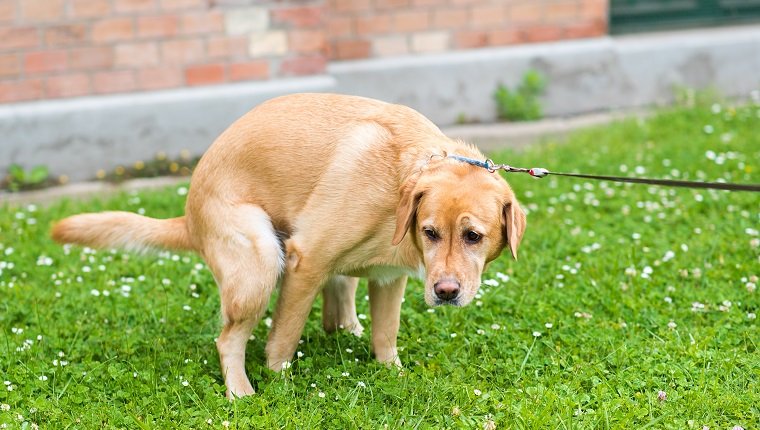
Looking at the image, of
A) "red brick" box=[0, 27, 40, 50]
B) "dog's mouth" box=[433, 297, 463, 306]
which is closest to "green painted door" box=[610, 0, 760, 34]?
"red brick" box=[0, 27, 40, 50]

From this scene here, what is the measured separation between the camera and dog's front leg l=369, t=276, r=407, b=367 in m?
4.63

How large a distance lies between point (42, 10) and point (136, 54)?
79 cm

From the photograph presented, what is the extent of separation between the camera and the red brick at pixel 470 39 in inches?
359

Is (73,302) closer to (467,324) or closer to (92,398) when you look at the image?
(92,398)

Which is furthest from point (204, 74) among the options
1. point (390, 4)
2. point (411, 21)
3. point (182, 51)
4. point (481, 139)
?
point (481, 139)

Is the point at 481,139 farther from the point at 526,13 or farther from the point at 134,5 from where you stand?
the point at 134,5

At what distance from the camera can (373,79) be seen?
8.74m

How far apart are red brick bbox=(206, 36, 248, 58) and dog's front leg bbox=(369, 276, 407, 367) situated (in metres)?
4.03

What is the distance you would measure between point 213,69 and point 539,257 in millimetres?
3600

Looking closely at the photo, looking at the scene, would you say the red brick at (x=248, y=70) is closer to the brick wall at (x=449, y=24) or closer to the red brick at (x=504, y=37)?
the brick wall at (x=449, y=24)

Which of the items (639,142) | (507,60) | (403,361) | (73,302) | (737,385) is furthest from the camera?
(507,60)

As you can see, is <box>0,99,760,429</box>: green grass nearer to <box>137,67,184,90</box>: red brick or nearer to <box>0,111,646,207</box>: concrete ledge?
<box>0,111,646,207</box>: concrete ledge

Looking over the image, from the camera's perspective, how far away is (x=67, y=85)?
781 centimetres

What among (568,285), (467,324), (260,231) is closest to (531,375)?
(467,324)
